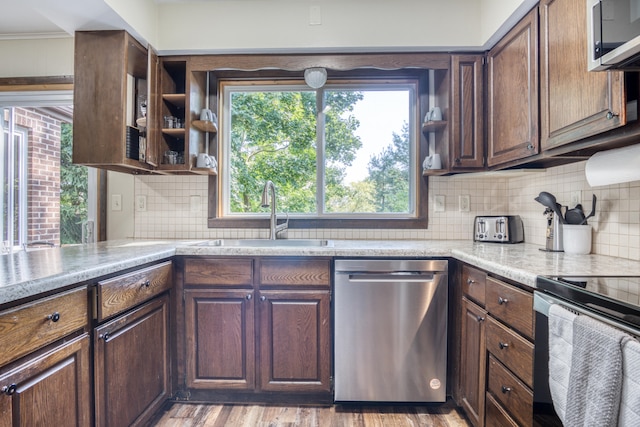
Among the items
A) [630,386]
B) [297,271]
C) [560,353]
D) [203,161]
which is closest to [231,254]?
[297,271]

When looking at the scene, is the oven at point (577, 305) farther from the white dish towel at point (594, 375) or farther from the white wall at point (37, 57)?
the white wall at point (37, 57)

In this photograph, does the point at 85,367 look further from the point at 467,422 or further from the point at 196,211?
the point at 467,422

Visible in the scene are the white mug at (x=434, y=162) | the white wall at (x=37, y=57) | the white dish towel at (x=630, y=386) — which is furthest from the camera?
the white wall at (x=37, y=57)

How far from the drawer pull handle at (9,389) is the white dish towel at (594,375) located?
4.87 feet

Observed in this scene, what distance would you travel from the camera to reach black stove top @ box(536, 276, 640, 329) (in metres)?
0.80

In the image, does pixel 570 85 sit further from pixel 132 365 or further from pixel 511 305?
pixel 132 365

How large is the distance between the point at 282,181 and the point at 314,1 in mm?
1192

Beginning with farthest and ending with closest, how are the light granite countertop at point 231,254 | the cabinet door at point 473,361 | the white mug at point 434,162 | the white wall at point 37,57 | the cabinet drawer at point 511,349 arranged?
the white wall at point 37,57, the white mug at point 434,162, the cabinet door at point 473,361, the cabinet drawer at point 511,349, the light granite countertop at point 231,254

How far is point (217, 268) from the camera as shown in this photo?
6.25ft

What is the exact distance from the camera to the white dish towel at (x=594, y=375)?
2.50ft

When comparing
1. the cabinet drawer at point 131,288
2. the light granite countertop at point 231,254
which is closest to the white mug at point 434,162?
the light granite countertop at point 231,254

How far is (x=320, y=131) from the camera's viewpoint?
2.55 metres

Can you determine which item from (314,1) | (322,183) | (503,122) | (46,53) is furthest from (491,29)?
(46,53)

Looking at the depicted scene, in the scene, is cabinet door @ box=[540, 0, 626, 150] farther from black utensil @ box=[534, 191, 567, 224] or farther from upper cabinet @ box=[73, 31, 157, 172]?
upper cabinet @ box=[73, 31, 157, 172]
